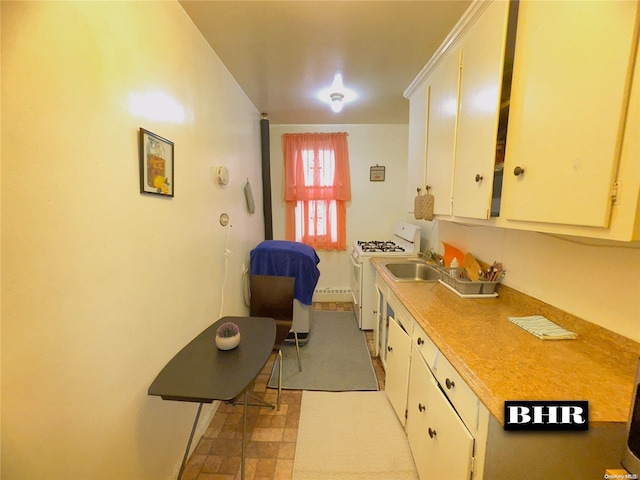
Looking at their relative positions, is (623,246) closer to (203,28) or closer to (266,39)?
(266,39)

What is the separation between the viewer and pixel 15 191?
658 millimetres

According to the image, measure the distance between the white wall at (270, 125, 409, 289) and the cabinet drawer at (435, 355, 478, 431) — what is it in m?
2.77

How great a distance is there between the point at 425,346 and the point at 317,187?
8.99 feet

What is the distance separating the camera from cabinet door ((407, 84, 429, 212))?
2012 mm

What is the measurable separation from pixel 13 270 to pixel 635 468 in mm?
1594

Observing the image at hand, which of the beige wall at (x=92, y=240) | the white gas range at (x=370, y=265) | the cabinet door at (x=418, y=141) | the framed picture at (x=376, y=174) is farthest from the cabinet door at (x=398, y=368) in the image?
the framed picture at (x=376, y=174)

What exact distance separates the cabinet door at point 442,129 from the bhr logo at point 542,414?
1.13 metres

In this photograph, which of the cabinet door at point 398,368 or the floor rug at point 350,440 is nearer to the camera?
the floor rug at point 350,440

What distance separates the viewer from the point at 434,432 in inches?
44.9

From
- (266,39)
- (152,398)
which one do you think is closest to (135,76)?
(266,39)

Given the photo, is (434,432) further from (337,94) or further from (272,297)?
(337,94)

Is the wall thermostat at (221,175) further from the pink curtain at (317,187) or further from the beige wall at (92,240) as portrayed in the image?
the pink curtain at (317,187)

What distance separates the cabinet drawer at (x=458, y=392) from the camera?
0.86 meters

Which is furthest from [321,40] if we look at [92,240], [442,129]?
[92,240]
